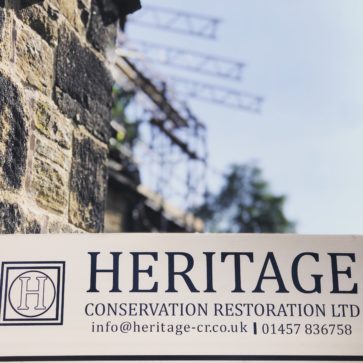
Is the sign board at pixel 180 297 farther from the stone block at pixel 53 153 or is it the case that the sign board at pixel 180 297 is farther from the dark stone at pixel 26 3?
the dark stone at pixel 26 3

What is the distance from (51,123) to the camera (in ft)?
8.03

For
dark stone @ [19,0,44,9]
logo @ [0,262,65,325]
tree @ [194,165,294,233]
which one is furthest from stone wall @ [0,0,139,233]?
tree @ [194,165,294,233]

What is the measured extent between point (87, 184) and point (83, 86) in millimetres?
407

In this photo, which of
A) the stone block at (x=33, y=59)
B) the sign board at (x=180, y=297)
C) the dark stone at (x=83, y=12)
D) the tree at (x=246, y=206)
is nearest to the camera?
the sign board at (x=180, y=297)

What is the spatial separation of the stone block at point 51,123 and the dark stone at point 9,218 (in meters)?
0.36

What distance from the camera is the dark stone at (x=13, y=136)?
83.8 inches

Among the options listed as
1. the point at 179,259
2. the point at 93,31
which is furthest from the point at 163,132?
the point at 179,259

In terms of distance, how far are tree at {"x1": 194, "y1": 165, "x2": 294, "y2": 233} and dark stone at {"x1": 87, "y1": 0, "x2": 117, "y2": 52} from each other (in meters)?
32.1

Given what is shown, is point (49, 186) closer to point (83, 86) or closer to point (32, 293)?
point (83, 86)

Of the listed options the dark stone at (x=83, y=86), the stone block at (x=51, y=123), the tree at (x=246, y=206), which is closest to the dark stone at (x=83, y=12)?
the dark stone at (x=83, y=86)

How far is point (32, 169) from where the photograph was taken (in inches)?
90.3

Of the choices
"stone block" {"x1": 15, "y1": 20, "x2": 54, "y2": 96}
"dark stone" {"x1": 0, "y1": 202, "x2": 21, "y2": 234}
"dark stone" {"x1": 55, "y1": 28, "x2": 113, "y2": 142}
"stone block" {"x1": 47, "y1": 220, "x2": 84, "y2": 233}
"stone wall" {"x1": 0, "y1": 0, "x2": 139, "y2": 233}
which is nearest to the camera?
"dark stone" {"x1": 0, "y1": 202, "x2": 21, "y2": 234}

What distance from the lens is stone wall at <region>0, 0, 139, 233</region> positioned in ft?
7.14

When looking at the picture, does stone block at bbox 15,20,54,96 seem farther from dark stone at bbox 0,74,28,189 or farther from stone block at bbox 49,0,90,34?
stone block at bbox 49,0,90,34
